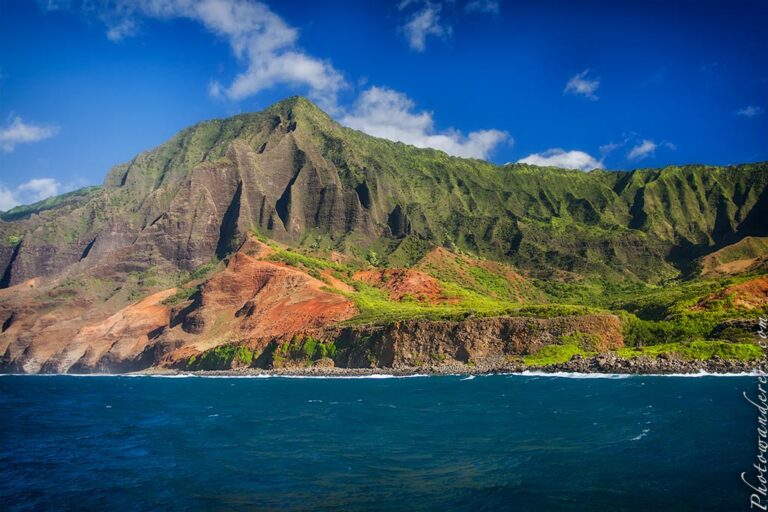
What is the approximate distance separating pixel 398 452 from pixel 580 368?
7597 cm

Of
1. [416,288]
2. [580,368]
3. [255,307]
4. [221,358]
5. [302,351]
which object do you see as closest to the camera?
[580,368]

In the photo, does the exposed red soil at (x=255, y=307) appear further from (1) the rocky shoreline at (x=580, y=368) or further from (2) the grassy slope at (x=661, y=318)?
(1) the rocky shoreline at (x=580, y=368)

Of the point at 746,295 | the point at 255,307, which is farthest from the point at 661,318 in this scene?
the point at 255,307

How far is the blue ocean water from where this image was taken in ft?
114

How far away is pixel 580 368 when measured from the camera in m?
114

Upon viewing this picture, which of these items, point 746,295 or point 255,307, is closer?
point 746,295

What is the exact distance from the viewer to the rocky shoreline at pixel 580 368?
4077 inches

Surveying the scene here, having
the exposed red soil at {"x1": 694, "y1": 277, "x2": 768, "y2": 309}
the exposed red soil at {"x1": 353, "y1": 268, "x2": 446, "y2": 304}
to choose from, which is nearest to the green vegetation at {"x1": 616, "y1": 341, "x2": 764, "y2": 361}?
the exposed red soil at {"x1": 694, "y1": 277, "x2": 768, "y2": 309}

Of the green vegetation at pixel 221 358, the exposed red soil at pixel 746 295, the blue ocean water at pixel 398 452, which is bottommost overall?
the blue ocean water at pixel 398 452

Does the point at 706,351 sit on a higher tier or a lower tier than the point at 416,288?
lower

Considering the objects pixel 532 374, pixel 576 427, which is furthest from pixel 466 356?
pixel 576 427

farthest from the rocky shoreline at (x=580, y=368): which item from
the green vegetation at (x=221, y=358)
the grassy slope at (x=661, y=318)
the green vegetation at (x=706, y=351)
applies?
the green vegetation at (x=221, y=358)

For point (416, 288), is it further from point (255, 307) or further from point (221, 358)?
point (221, 358)

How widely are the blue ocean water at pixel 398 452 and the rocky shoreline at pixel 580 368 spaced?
71.5 feet
